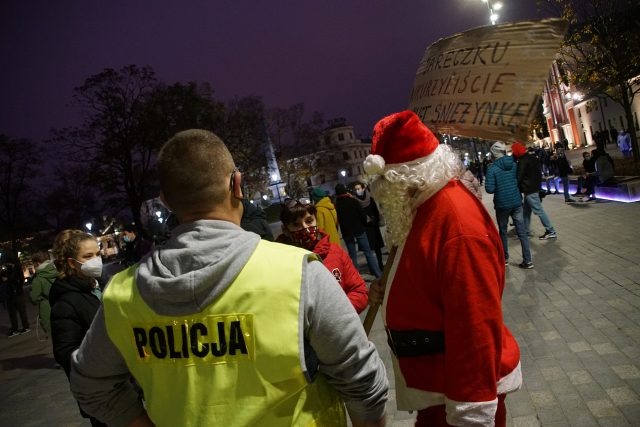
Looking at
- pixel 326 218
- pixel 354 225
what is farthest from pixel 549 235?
pixel 326 218

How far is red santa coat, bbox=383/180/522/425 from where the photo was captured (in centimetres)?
168

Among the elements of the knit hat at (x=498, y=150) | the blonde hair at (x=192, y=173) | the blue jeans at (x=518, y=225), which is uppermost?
the blonde hair at (x=192, y=173)

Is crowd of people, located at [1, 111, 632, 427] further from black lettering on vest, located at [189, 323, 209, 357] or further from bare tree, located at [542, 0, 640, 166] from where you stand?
bare tree, located at [542, 0, 640, 166]

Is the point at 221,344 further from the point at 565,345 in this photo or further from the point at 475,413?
the point at 565,345

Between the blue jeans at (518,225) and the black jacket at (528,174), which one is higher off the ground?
the black jacket at (528,174)

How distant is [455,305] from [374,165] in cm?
75

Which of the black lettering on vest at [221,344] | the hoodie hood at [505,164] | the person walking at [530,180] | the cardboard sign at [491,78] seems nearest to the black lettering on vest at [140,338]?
the black lettering on vest at [221,344]

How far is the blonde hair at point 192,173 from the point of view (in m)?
1.64

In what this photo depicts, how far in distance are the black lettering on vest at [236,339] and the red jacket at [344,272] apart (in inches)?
87.6

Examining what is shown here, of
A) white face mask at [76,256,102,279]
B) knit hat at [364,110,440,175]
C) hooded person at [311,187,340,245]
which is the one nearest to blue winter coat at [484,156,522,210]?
hooded person at [311,187,340,245]

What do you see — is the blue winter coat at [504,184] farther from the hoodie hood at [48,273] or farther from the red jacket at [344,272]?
the hoodie hood at [48,273]

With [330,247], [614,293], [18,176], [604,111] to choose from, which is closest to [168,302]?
[330,247]

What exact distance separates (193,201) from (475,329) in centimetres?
119

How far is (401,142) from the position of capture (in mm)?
2078
